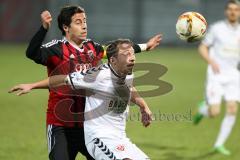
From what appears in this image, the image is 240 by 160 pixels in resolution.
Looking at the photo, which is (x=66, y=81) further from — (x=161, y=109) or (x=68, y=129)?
(x=161, y=109)

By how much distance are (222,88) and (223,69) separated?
430 mm

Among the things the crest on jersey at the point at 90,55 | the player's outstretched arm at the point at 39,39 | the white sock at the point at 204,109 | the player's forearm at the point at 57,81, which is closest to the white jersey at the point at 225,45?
the white sock at the point at 204,109

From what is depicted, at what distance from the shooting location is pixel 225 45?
11602mm

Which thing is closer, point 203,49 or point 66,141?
point 66,141

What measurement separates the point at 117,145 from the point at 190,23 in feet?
7.44

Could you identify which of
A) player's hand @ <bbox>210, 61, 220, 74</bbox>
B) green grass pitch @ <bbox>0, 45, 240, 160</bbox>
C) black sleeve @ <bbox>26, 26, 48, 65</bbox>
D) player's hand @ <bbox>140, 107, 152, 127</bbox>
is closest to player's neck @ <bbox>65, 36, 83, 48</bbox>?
black sleeve @ <bbox>26, 26, 48, 65</bbox>

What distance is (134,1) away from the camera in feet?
122

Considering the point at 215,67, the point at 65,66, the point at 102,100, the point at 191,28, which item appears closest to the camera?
the point at 102,100

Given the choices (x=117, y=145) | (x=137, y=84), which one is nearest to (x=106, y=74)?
(x=117, y=145)

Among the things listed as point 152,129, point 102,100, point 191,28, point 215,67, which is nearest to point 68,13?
point 102,100

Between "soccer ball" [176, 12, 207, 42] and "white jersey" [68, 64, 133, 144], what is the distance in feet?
5.01

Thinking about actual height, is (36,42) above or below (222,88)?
above

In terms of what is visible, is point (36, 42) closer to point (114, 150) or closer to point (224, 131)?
point (114, 150)

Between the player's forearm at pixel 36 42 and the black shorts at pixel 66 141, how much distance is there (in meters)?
0.88
